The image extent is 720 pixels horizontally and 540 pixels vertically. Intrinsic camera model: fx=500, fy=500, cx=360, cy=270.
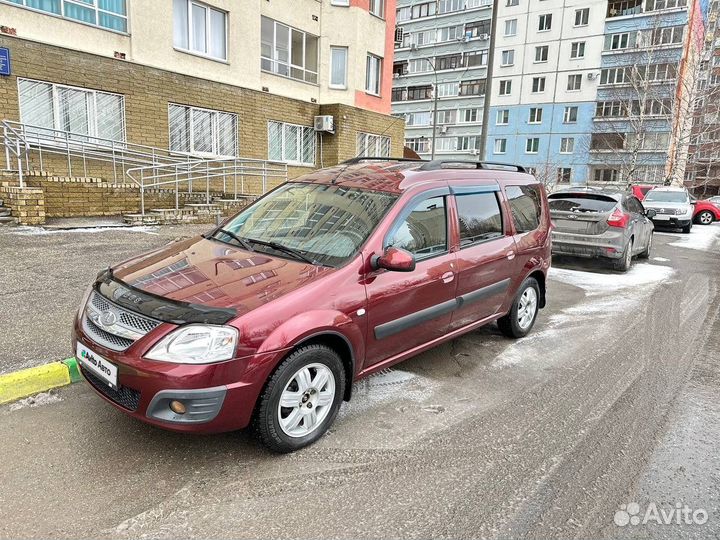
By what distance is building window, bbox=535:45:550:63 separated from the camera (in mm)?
46406

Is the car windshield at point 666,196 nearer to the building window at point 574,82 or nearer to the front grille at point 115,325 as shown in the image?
the front grille at point 115,325

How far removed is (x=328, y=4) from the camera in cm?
1884

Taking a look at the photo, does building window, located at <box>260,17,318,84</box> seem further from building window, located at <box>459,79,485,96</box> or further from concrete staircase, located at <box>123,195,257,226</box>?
building window, located at <box>459,79,485,96</box>

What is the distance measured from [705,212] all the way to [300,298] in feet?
85.7

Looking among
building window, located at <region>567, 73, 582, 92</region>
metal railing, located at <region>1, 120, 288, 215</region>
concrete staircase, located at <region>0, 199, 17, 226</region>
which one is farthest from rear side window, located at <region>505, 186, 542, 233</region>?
building window, located at <region>567, 73, 582, 92</region>

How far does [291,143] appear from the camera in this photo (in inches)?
714

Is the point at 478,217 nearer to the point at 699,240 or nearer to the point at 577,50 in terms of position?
the point at 699,240

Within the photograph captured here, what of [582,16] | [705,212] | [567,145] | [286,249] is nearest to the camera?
[286,249]

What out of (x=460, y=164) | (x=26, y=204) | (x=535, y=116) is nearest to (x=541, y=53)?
(x=535, y=116)

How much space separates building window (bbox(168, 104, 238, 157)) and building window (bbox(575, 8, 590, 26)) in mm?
40690

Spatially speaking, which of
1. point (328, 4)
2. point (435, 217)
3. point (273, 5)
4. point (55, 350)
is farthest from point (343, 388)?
point (328, 4)

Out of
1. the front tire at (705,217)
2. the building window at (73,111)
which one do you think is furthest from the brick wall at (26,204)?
the front tire at (705,217)

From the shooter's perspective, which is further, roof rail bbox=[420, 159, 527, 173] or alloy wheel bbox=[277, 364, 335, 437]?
roof rail bbox=[420, 159, 527, 173]

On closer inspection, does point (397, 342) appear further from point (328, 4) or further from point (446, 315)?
point (328, 4)
